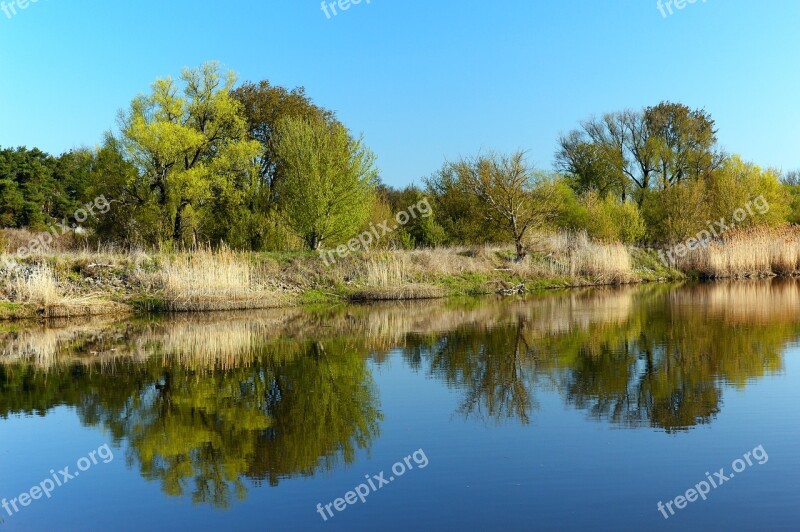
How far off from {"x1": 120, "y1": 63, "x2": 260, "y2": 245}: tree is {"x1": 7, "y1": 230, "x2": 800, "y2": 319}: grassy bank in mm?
5315

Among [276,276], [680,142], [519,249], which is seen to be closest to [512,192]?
[519,249]

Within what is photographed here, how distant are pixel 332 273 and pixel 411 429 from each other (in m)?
20.6

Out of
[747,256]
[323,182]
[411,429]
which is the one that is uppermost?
[323,182]

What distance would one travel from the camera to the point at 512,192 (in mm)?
33781

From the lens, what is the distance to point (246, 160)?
3497cm

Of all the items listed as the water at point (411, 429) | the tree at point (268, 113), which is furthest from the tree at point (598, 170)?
the water at point (411, 429)

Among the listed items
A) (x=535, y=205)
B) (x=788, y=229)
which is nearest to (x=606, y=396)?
(x=535, y=205)

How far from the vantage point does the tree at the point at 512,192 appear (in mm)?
33688

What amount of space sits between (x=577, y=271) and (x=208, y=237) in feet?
59.1

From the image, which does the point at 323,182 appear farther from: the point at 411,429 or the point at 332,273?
the point at 411,429

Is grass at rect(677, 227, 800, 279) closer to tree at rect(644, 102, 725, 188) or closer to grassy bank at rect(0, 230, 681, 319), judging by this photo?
grassy bank at rect(0, 230, 681, 319)

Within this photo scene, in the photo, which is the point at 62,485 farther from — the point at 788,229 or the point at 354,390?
the point at 788,229

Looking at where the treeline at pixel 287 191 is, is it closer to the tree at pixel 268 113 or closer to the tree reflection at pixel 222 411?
the tree at pixel 268 113

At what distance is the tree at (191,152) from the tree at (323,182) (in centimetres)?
430
